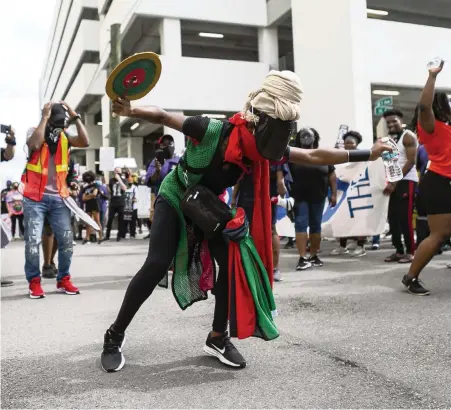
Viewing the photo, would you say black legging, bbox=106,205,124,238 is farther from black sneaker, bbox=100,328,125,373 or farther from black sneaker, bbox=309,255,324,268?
black sneaker, bbox=100,328,125,373

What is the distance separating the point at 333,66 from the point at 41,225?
454 inches

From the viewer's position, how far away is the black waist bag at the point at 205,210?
9.62 ft

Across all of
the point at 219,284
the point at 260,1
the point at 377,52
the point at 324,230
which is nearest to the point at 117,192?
the point at 324,230

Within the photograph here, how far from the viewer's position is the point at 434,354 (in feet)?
10.4

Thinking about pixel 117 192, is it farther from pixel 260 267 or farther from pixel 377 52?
pixel 260 267

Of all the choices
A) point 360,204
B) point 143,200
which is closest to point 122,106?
point 360,204

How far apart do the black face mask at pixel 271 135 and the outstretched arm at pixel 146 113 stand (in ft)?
1.46

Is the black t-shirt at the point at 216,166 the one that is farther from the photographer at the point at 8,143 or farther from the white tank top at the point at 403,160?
the white tank top at the point at 403,160

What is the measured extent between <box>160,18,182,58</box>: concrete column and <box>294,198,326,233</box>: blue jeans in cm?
1320

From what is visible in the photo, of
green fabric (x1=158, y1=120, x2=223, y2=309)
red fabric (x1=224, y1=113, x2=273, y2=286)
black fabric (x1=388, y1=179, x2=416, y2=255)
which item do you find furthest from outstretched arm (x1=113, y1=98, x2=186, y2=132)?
black fabric (x1=388, y1=179, x2=416, y2=255)

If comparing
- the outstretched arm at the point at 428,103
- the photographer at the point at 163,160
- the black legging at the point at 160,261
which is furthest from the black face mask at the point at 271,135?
Result: the photographer at the point at 163,160

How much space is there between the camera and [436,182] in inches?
193

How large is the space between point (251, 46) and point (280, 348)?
70.0 feet

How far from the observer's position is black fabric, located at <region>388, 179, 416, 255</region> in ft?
23.4
